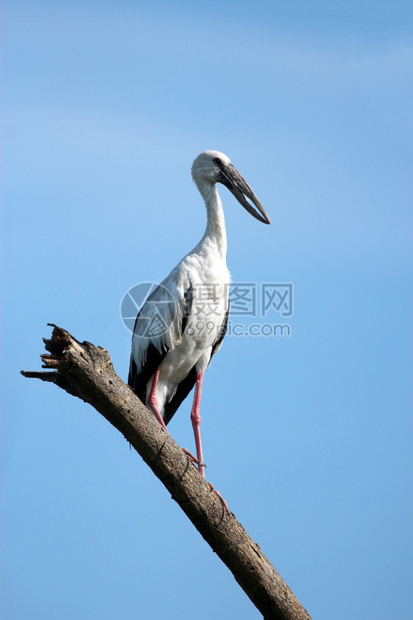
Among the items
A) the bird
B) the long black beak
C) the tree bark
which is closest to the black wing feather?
the bird

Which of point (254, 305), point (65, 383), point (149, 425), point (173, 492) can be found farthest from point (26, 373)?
point (254, 305)

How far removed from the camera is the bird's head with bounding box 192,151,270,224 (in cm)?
698

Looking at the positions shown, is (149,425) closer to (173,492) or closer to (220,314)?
(173,492)

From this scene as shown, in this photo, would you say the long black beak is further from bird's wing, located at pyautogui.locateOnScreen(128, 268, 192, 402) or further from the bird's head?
bird's wing, located at pyautogui.locateOnScreen(128, 268, 192, 402)

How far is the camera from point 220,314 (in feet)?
21.9

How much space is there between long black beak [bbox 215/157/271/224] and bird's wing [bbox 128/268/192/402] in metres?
1.08

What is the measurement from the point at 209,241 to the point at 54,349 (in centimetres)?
276

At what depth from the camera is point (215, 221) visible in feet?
22.3

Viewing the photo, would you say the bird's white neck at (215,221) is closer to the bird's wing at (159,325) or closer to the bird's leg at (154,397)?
the bird's wing at (159,325)

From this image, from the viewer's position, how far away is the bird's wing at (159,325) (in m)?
6.41

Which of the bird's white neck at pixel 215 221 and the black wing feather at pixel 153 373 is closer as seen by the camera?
the black wing feather at pixel 153 373

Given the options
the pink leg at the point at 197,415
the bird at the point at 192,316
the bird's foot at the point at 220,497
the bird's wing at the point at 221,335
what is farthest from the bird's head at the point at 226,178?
the bird's foot at the point at 220,497

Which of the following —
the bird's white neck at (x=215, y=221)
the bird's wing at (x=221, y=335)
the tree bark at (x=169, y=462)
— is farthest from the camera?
the bird's wing at (x=221, y=335)

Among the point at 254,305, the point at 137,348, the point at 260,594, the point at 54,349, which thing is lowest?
the point at 260,594
